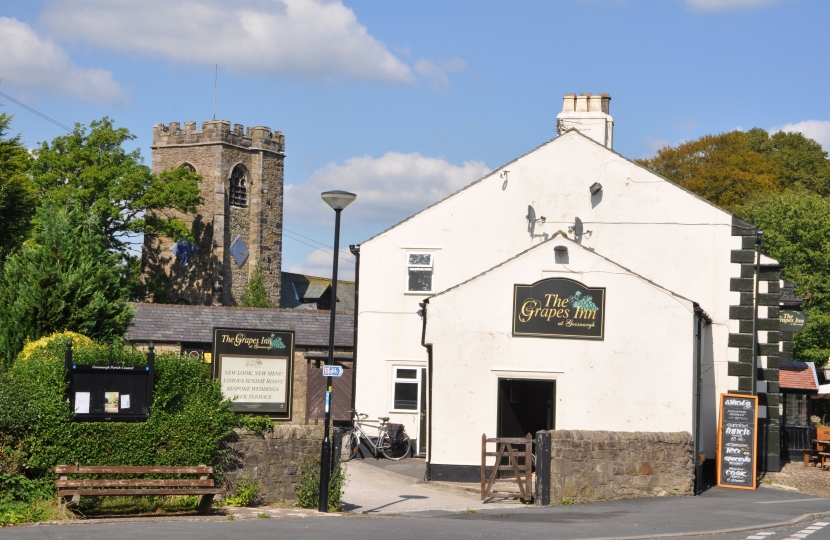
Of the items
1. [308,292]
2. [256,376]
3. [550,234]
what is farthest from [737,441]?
[308,292]

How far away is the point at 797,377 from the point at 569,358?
12639mm

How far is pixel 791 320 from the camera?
92.9 feet

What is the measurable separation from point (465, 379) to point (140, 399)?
24.4 feet

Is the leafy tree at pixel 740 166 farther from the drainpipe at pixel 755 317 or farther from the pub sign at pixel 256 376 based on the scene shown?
the pub sign at pixel 256 376

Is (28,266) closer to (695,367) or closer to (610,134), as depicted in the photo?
(695,367)

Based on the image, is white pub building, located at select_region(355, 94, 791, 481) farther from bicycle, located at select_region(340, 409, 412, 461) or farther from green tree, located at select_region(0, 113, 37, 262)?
green tree, located at select_region(0, 113, 37, 262)

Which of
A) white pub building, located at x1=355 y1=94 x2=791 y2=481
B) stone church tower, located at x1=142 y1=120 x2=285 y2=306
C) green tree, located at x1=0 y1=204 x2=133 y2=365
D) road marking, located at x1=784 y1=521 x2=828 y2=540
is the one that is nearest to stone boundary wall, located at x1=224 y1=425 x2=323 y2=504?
white pub building, located at x1=355 y1=94 x2=791 y2=481

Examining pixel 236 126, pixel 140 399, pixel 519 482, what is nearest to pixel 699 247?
pixel 519 482

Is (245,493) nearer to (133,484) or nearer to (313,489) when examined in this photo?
(313,489)

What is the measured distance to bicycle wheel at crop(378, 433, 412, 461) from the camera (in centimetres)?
2784

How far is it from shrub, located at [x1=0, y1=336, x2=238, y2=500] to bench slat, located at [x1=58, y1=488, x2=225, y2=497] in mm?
667

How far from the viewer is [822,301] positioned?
4838cm

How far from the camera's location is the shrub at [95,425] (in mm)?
15789

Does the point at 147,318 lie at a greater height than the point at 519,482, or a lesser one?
greater
